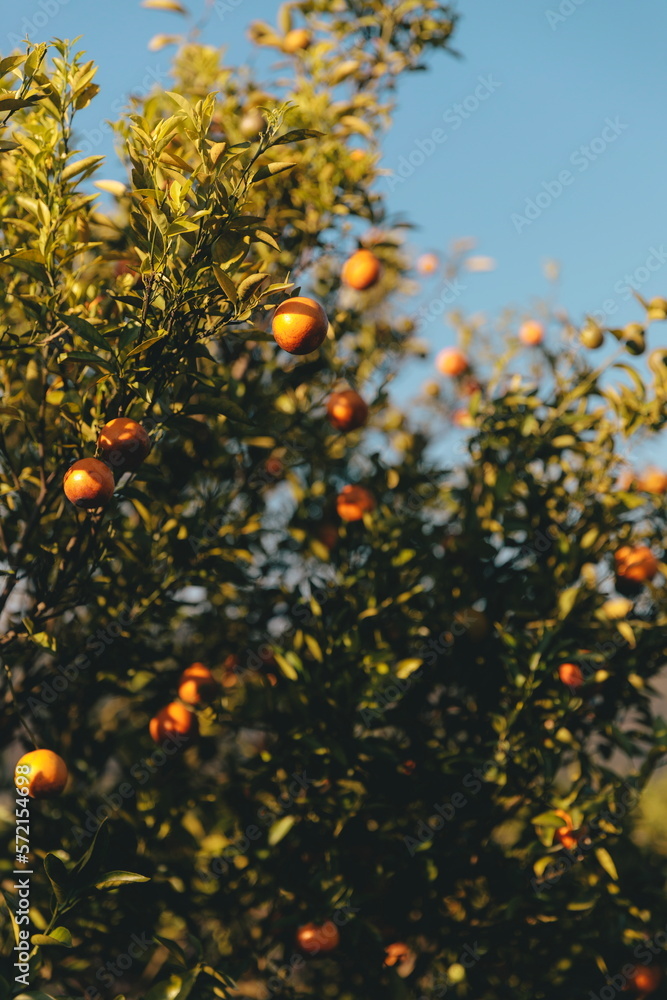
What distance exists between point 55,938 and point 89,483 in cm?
90

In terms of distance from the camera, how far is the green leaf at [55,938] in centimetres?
136

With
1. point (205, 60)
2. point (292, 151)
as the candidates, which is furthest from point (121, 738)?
point (205, 60)

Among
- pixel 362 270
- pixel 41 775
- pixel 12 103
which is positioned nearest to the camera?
pixel 12 103

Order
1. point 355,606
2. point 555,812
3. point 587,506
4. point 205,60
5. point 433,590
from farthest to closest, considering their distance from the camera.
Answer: point 205,60, point 587,506, point 433,590, point 355,606, point 555,812

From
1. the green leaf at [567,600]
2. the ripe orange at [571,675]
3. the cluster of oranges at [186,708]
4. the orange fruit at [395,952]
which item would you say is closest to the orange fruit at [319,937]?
the orange fruit at [395,952]

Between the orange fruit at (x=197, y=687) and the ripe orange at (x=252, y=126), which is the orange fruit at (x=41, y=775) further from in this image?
the ripe orange at (x=252, y=126)

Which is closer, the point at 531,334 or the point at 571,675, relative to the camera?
the point at 571,675

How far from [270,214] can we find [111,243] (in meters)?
0.62

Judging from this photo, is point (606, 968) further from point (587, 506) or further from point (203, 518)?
point (203, 518)

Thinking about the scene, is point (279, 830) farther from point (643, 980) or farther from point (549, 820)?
point (643, 980)

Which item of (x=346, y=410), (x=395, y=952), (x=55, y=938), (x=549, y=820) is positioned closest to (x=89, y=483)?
(x=55, y=938)

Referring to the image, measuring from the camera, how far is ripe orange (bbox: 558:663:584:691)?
213 centimetres

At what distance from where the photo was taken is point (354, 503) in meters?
2.46

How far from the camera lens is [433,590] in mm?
2381
